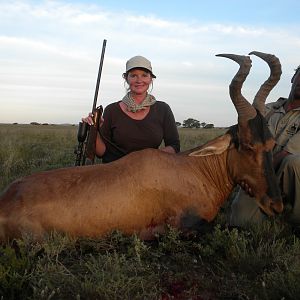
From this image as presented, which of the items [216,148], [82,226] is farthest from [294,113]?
[82,226]

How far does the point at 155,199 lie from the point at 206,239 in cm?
63

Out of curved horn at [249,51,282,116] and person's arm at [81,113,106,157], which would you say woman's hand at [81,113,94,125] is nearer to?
person's arm at [81,113,106,157]

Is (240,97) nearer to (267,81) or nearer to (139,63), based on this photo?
(267,81)

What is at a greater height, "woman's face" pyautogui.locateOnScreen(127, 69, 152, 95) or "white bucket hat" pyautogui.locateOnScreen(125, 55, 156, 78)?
"white bucket hat" pyautogui.locateOnScreen(125, 55, 156, 78)

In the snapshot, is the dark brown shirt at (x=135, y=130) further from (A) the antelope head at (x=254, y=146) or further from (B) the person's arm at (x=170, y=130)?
(A) the antelope head at (x=254, y=146)

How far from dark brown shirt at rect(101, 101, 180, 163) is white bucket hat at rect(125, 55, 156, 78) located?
0.62 m

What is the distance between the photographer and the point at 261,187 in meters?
4.56

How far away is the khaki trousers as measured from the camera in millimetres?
5180

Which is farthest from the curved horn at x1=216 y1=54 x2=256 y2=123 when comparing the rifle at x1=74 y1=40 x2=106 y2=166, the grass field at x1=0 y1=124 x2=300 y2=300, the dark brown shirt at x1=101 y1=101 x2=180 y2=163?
the rifle at x1=74 y1=40 x2=106 y2=166

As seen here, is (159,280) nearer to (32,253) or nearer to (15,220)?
(32,253)

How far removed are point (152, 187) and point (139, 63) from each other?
222cm

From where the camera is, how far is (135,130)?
21.1 ft

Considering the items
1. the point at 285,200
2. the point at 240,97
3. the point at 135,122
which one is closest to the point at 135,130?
the point at 135,122

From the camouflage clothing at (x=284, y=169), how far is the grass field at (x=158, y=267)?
1.82 ft
